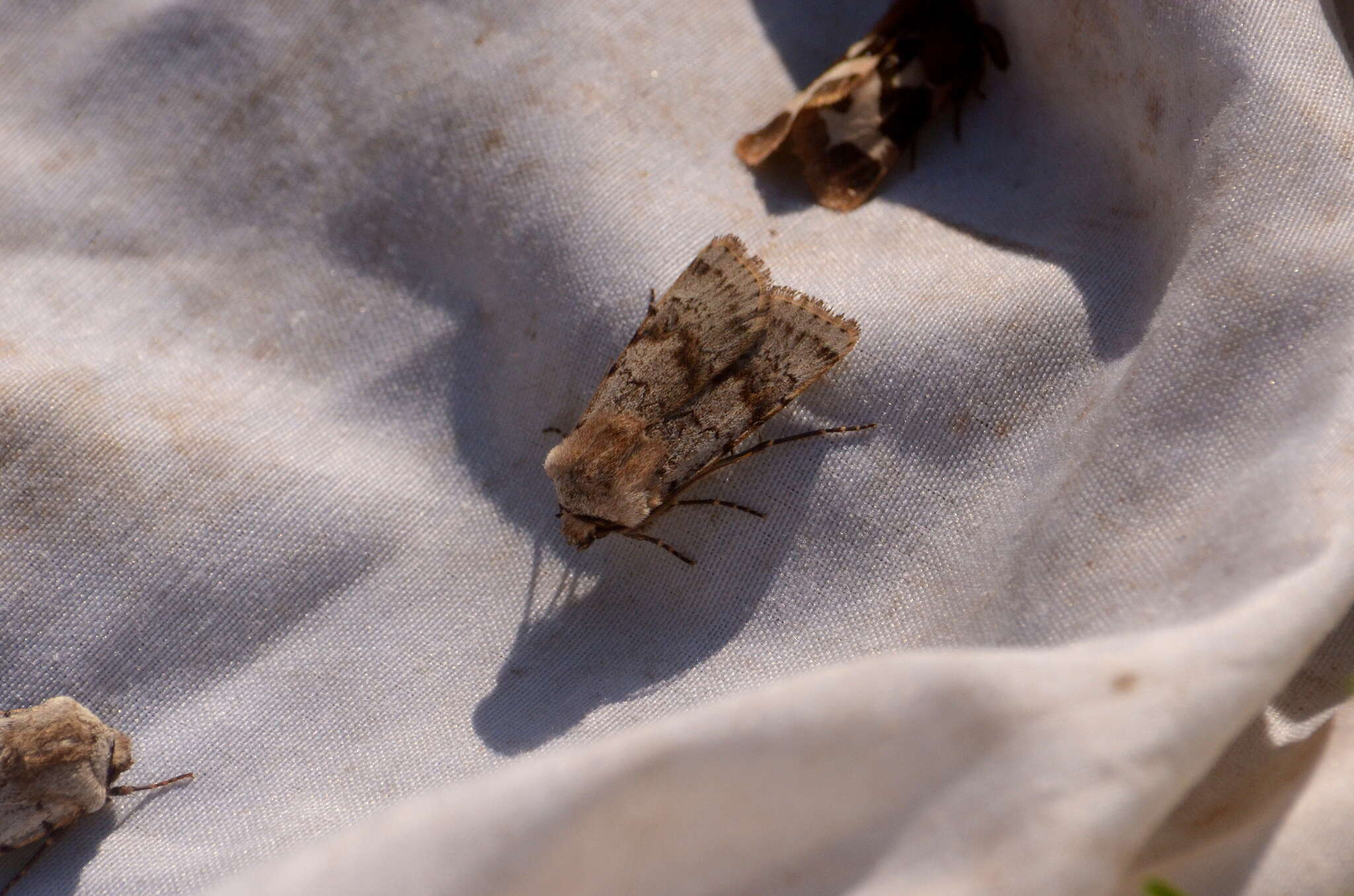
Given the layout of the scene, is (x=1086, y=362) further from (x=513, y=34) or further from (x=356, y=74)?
(x=356, y=74)

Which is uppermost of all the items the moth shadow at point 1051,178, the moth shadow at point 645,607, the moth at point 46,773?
the moth at point 46,773

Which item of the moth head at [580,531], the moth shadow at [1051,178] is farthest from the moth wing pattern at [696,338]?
the moth shadow at [1051,178]

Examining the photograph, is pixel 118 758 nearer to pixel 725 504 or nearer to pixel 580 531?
pixel 580 531

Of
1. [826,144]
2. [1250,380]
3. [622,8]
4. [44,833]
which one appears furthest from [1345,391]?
[44,833]

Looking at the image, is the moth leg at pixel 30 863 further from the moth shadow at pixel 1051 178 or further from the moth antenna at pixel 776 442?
the moth shadow at pixel 1051 178

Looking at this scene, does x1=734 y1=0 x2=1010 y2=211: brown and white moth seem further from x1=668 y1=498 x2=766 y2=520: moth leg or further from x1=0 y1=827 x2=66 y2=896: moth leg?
x1=0 y1=827 x2=66 y2=896: moth leg

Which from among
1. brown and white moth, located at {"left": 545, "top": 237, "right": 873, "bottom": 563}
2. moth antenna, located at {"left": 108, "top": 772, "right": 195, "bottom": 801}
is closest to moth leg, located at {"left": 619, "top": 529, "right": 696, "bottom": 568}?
brown and white moth, located at {"left": 545, "top": 237, "right": 873, "bottom": 563}
